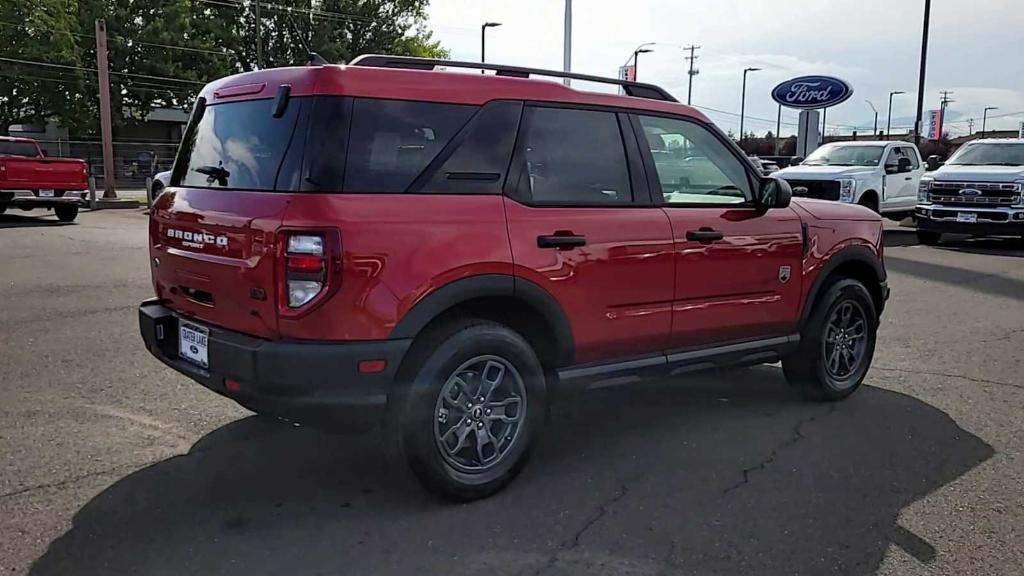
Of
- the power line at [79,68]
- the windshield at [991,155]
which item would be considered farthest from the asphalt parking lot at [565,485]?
the power line at [79,68]

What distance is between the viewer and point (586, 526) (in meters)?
3.48

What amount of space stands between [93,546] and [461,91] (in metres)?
2.43

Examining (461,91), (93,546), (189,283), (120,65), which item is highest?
(120,65)

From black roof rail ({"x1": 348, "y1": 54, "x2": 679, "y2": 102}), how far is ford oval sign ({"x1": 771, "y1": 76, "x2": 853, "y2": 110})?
20931 mm

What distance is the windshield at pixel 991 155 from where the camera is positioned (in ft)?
49.3

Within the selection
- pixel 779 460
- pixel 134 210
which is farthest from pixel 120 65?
pixel 779 460

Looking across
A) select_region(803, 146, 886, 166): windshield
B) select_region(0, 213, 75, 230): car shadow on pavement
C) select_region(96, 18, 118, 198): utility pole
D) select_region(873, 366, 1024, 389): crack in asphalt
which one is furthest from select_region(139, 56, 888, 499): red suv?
select_region(96, 18, 118, 198): utility pole

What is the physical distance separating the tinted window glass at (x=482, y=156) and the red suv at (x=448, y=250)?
1 centimetres

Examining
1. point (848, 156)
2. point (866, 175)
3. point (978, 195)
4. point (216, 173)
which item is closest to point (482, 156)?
point (216, 173)

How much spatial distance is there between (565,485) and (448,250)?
51.4 inches

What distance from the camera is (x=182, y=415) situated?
4809 millimetres

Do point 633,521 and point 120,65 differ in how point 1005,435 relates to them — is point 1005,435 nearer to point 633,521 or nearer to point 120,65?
point 633,521

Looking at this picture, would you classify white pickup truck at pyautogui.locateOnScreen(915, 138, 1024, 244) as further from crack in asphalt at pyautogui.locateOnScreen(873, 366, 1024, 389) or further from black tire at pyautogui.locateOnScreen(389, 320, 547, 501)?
black tire at pyautogui.locateOnScreen(389, 320, 547, 501)

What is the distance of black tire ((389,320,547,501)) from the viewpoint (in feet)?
11.5
